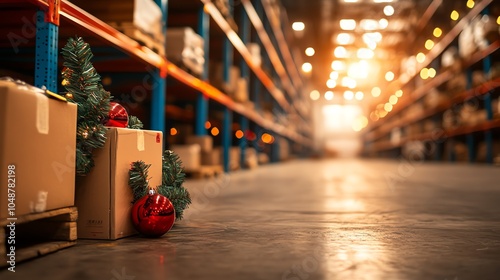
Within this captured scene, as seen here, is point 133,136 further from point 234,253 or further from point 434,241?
point 434,241

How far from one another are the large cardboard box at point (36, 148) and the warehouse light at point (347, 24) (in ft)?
66.4

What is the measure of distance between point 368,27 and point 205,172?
17.0 meters

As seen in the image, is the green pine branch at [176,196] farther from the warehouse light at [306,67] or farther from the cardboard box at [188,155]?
the warehouse light at [306,67]

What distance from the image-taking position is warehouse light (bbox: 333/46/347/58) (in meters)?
26.3

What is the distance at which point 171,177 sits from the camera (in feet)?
9.68

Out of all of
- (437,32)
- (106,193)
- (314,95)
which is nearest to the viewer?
(106,193)

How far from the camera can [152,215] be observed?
2434 millimetres

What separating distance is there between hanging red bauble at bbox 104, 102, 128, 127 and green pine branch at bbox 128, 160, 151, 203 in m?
0.32

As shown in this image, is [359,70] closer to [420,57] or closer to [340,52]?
[340,52]

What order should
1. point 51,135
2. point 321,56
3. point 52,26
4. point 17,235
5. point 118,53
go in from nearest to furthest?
point 51,135, point 17,235, point 52,26, point 118,53, point 321,56

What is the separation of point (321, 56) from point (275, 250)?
90.2 feet

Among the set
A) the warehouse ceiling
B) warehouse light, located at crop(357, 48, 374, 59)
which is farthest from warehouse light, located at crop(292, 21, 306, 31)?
warehouse light, located at crop(357, 48, 374, 59)

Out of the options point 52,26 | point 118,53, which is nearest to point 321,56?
point 118,53

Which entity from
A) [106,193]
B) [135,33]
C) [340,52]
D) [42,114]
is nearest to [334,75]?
[340,52]
